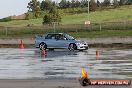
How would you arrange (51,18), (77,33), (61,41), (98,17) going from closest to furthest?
(61,41) → (77,33) → (51,18) → (98,17)

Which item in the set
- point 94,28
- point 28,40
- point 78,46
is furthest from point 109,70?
point 94,28

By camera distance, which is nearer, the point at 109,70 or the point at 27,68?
the point at 109,70

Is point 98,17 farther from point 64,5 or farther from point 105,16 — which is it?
point 64,5

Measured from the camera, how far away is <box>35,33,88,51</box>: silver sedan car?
37.7 m

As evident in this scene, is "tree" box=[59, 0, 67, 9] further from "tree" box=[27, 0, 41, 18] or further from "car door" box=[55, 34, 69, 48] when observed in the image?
"car door" box=[55, 34, 69, 48]

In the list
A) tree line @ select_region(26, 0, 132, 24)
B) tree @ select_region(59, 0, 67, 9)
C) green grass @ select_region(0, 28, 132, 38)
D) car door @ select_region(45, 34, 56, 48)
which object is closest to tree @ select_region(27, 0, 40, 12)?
tree line @ select_region(26, 0, 132, 24)

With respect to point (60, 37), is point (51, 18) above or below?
above

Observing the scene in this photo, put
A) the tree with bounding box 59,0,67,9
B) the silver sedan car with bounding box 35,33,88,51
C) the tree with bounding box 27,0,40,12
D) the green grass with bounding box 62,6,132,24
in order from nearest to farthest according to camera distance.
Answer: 1. the silver sedan car with bounding box 35,33,88,51
2. the green grass with bounding box 62,6,132,24
3. the tree with bounding box 27,0,40,12
4. the tree with bounding box 59,0,67,9

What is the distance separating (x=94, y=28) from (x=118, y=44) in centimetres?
1443

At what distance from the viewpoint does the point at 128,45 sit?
41.9 metres

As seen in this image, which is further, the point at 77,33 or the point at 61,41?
the point at 77,33

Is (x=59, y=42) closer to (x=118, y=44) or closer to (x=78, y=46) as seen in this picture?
(x=78, y=46)

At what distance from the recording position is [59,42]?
38.8 metres

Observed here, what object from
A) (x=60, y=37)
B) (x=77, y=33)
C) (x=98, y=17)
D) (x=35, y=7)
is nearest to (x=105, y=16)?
(x=98, y=17)
